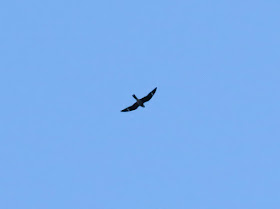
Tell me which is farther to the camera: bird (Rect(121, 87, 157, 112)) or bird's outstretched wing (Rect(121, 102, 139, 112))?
bird's outstretched wing (Rect(121, 102, 139, 112))

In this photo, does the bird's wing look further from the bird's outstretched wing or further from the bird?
the bird's outstretched wing

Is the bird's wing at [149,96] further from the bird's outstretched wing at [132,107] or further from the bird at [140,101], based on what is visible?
the bird's outstretched wing at [132,107]

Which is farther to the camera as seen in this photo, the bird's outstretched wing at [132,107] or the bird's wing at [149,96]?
the bird's outstretched wing at [132,107]

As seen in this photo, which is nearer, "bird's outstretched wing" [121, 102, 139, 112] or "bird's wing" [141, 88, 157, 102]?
"bird's wing" [141, 88, 157, 102]

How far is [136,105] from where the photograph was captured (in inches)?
7520

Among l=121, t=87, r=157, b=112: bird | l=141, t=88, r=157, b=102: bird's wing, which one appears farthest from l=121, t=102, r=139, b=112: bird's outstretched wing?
l=141, t=88, r=157, b=102: bird's wing

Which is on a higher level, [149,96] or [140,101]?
[149,96]

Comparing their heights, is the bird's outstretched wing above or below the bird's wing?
below

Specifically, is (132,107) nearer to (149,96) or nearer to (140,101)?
(140,101)

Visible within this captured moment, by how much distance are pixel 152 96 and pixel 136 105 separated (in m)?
3.07

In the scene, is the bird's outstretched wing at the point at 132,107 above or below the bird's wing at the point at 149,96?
below

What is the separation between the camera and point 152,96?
190 metres

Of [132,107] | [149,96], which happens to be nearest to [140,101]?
[149,96]

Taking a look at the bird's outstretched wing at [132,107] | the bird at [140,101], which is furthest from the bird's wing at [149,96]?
the bird's outstretched wing at [132,107]
